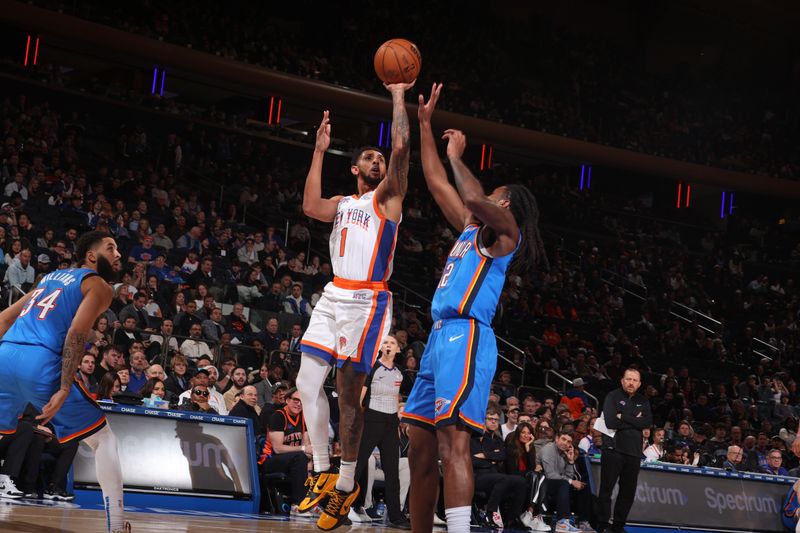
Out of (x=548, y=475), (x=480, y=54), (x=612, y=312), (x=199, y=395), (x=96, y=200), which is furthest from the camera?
(x=480, y=54)

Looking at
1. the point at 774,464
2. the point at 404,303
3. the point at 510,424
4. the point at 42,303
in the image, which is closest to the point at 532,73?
the point at 404,303

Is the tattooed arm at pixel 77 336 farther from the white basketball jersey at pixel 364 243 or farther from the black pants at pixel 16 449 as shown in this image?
the black pants at pixel 16 449

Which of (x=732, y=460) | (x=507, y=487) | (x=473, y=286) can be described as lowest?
(x=507, y=487)

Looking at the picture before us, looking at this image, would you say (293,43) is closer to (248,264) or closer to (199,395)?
(248,264)

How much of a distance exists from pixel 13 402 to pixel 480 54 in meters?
23.6

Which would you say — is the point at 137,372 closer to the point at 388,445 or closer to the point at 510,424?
the point at 388,445

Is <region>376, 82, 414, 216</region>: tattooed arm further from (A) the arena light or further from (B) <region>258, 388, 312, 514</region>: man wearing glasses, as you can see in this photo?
(A) the arena light

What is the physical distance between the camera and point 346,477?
6.11m

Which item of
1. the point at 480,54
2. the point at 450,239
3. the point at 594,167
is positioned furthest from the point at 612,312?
the point at 480,54

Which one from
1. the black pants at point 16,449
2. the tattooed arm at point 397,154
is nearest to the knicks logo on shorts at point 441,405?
the tattooed arm at point 397,154

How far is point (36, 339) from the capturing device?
18.6 feet

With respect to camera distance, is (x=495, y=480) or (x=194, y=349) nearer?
(x=495, y=480)

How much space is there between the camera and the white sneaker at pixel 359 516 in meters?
10.3

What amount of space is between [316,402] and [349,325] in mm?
531
